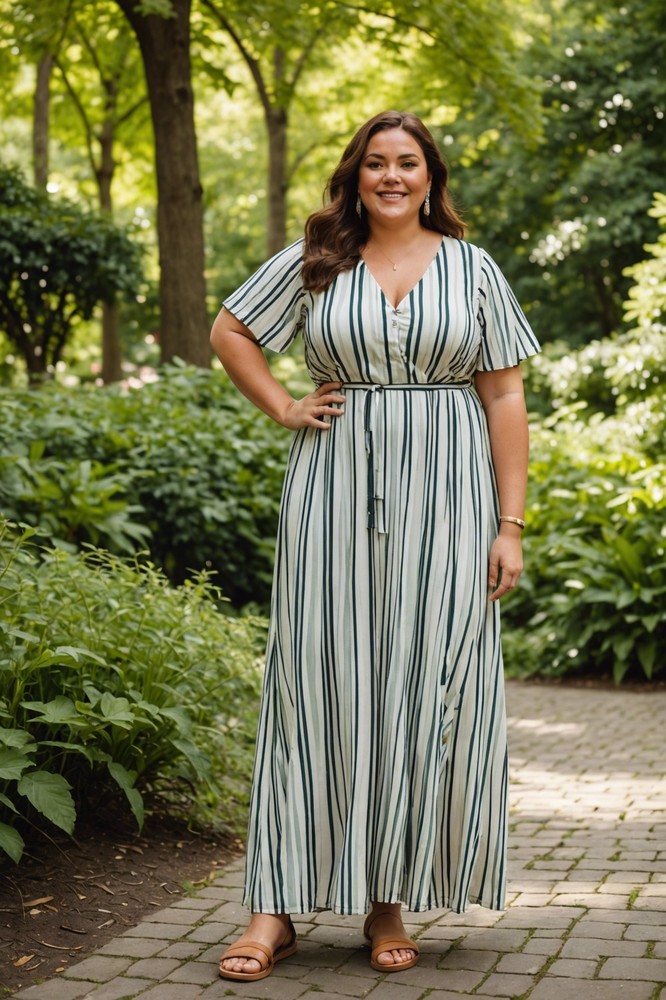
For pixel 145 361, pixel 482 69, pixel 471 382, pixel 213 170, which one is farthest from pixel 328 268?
pixel 145 361

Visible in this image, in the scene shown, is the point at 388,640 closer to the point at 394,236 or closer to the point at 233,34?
the point at 394,236

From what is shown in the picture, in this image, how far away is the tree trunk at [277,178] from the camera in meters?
16.3

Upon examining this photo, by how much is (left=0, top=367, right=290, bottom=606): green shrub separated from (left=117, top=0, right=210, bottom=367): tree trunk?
140 centimetres

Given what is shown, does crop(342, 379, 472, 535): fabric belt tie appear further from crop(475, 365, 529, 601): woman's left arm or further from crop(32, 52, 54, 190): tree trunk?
crop(32, 52, 54, 190): tree trunk

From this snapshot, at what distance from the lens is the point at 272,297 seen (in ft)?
10.3

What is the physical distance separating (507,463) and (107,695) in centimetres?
134

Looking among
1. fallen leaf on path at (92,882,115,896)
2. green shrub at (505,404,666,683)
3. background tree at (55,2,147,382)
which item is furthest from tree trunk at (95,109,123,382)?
fallen leaf on path at (92,882,115,896)

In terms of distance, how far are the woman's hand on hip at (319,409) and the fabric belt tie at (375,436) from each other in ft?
0.14

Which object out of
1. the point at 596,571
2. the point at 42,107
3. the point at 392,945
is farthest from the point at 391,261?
the point at 42,107

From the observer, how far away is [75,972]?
296 cm

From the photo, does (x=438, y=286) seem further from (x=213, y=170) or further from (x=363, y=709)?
(x=213, y=170)

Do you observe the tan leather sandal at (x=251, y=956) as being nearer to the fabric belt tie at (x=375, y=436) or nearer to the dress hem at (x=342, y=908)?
the dress hem at (x=342, y=908)

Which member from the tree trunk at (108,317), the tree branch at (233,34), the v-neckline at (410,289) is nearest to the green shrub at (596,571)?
the v-neckline at (410,289)

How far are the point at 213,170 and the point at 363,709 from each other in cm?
2479
